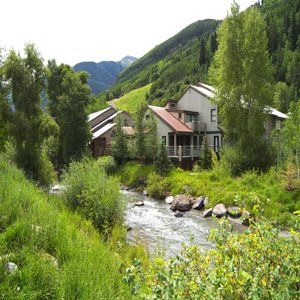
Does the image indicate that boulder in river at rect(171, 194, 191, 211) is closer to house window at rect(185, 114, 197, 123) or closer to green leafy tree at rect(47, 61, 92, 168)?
house window at rect(185, 114, 197, 123)

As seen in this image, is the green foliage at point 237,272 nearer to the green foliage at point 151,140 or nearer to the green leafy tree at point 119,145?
the green foliage at point 151,140

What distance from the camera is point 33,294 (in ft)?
11.5

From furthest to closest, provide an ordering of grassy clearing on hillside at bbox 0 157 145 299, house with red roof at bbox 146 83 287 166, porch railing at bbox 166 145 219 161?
house with red roof at bbox 146 83 287 166, porch railing at bbox 166 145 219 161, grassy clearing on hillside at bbox 0 157 145 299

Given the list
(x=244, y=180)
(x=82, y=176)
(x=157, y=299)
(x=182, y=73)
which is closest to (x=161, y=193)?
(x=244, y=180)

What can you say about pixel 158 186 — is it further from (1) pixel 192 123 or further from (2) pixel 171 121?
(1) pixel 192 123

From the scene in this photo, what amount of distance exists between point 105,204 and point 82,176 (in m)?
1.97

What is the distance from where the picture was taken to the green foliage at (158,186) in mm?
22509

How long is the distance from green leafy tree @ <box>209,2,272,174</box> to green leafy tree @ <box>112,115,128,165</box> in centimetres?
1162

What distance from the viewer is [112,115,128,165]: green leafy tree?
30.4 meters

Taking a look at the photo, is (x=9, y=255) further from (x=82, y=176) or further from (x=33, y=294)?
(x=82, y=176)

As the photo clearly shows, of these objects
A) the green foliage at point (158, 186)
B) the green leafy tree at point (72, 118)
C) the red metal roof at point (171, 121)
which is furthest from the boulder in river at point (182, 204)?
the green leafy tree at point (72, 118)

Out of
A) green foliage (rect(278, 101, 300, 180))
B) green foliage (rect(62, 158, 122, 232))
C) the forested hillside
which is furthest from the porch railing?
the forested hillside

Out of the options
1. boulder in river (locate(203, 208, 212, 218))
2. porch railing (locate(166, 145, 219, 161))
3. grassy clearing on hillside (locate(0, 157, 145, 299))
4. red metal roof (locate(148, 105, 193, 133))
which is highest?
red metal roof (locate(148, 105, 193, 133))

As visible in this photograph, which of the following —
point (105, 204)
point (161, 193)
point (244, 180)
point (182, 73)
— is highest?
point (182, 73)
